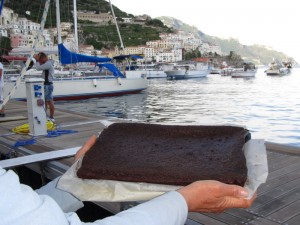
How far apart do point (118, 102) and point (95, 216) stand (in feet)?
56.9

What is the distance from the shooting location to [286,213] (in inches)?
119

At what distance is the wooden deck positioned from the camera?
297 cm

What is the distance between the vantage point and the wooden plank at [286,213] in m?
2.92

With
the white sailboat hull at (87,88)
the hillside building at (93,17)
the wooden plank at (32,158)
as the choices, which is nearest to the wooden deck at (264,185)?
the wooden plank at (32,158)

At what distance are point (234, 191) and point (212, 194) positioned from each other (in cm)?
8

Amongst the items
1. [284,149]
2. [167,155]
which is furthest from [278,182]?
[167,155]

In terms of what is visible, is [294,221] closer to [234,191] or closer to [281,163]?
[281,163]

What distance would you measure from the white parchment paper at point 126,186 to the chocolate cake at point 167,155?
0.08 ft

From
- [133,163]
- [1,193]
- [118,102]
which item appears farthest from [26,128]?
[118,102]

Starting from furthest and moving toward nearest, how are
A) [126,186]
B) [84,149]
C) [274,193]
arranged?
1. [274,193]
2. [84,149]
3. [126,186]

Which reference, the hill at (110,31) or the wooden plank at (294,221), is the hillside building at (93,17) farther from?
the wooden plank at (294,221)

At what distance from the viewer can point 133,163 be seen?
156cm

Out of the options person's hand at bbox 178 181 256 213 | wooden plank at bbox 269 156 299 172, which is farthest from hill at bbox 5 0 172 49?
person's hand at bbox 178 181 256 213

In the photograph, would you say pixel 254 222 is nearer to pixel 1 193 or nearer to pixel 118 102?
pixel 1 193
